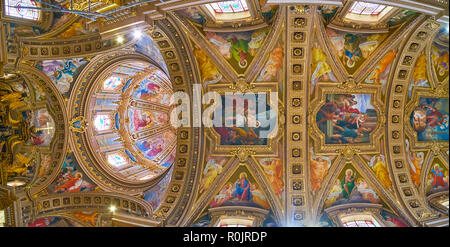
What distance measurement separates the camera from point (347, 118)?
578 inches

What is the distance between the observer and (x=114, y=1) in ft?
35.0

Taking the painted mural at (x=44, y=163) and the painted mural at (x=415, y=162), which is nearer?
the painted mural at (x=415, y=162)

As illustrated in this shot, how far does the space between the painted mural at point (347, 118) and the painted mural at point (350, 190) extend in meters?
1.47

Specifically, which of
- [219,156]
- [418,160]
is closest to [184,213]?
[219,156]

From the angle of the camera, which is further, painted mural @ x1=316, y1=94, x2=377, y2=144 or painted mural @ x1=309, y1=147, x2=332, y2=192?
painted mural @ x1=309, y1=147, x2=332, y2=192

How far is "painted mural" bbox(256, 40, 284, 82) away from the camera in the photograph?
45.0ft

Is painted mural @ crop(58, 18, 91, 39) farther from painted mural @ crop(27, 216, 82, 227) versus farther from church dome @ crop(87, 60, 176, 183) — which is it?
painted mural @ crop(27, 216, 82, 227)

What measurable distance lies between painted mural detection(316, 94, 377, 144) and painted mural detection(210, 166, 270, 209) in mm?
4102

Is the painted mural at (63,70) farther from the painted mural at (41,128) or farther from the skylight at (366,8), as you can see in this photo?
the skylight at (366,8)

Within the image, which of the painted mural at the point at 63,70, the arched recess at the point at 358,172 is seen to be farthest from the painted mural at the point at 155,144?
the arched recess at the point at 358,172

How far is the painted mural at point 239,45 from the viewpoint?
1338cm

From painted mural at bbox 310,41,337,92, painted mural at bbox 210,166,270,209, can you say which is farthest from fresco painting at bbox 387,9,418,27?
painted mural at bbox 210,166,270,209

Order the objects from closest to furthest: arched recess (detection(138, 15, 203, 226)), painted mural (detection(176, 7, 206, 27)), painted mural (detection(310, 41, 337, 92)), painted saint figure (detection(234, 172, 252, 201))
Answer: painted mural (detection(176, 7, 206, 27)) < arched recess (detection(138, 15, 203, 226)) < painted mural (detection(310, 41, 337, 92)) < painted saint figure (detection(234, 172, 252, 201))

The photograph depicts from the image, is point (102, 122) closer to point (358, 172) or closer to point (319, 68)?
point (319, 68)
